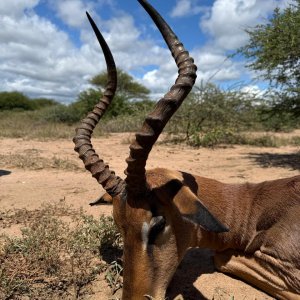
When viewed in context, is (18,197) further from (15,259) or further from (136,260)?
→ (136,260)

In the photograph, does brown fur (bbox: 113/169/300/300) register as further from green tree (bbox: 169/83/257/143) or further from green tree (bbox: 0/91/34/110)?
green tree (bbox: 0/91/34/110)

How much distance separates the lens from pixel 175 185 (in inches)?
133

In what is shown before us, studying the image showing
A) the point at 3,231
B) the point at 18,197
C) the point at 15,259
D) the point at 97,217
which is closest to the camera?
the point at 15,259

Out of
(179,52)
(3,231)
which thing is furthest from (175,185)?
(3,231)

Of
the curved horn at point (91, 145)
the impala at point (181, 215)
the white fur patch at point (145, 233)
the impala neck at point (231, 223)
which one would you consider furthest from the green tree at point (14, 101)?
the white fur patch at point (145, 233)

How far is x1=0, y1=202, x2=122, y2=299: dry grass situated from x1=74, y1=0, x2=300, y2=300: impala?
0.70 m

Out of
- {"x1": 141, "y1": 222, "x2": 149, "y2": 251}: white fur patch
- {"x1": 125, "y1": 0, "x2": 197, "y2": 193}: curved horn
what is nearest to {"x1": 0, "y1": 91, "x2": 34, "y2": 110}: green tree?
{"x1": 125, "y1": 0, "x2": 197, "y2": 193}: curved horn

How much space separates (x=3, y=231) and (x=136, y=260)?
248cm

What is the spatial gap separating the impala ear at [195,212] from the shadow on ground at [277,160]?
683cm

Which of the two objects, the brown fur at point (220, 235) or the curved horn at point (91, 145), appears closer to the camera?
the brown fur at point (220, 235)

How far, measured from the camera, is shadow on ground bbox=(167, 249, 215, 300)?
359 cm

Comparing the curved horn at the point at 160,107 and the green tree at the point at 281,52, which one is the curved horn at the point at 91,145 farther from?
the green tree at the point at 281,52

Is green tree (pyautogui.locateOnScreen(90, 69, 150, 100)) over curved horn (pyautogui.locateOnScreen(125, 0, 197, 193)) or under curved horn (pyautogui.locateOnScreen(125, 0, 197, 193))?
over

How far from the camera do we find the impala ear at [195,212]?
297cm
